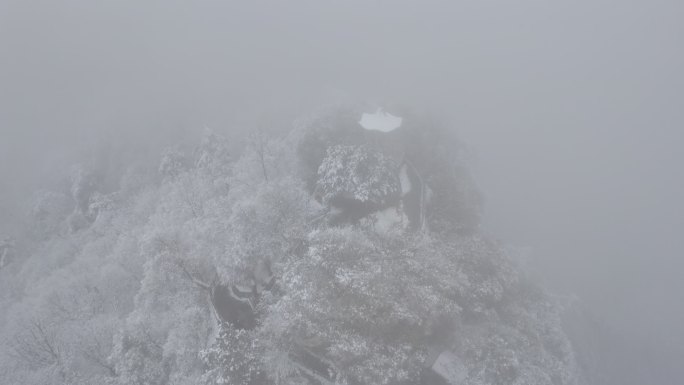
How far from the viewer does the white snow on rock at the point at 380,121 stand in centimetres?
5375

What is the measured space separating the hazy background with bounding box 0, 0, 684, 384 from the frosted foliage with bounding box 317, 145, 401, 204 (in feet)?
126

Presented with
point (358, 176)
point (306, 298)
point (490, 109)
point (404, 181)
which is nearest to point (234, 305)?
point (306, 298)

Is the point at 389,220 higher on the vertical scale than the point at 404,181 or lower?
lower

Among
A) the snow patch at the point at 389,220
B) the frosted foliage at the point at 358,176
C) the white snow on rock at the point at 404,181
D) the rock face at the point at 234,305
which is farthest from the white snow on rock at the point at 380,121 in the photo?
the rock face at the point at 234,305

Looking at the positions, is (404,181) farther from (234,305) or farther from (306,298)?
(234,305)

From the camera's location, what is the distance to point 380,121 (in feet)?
184

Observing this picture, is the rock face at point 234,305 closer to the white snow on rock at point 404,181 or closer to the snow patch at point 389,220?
the snow patch at point 389,220

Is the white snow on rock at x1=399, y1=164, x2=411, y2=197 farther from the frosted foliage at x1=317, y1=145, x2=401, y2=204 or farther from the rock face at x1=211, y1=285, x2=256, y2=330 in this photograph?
the rock face at x1=211, y1=285, x2=256, y2=330

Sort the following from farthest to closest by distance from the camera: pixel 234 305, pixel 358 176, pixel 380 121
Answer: pixel 380 121, pixel 358 176, pixel 234 305

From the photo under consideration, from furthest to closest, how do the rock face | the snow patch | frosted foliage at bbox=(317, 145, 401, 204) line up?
frosted foliage at bbox=(317, 145, 401, 204) → the snow patch → the rock face

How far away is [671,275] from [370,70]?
10457 cm

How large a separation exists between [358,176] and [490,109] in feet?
366

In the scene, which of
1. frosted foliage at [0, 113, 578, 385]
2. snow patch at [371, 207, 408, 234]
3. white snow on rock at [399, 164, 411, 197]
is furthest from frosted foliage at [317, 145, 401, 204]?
white snow on rock at [399, 164, 411, 197]

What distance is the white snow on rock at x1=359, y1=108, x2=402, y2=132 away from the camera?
2116 inches
